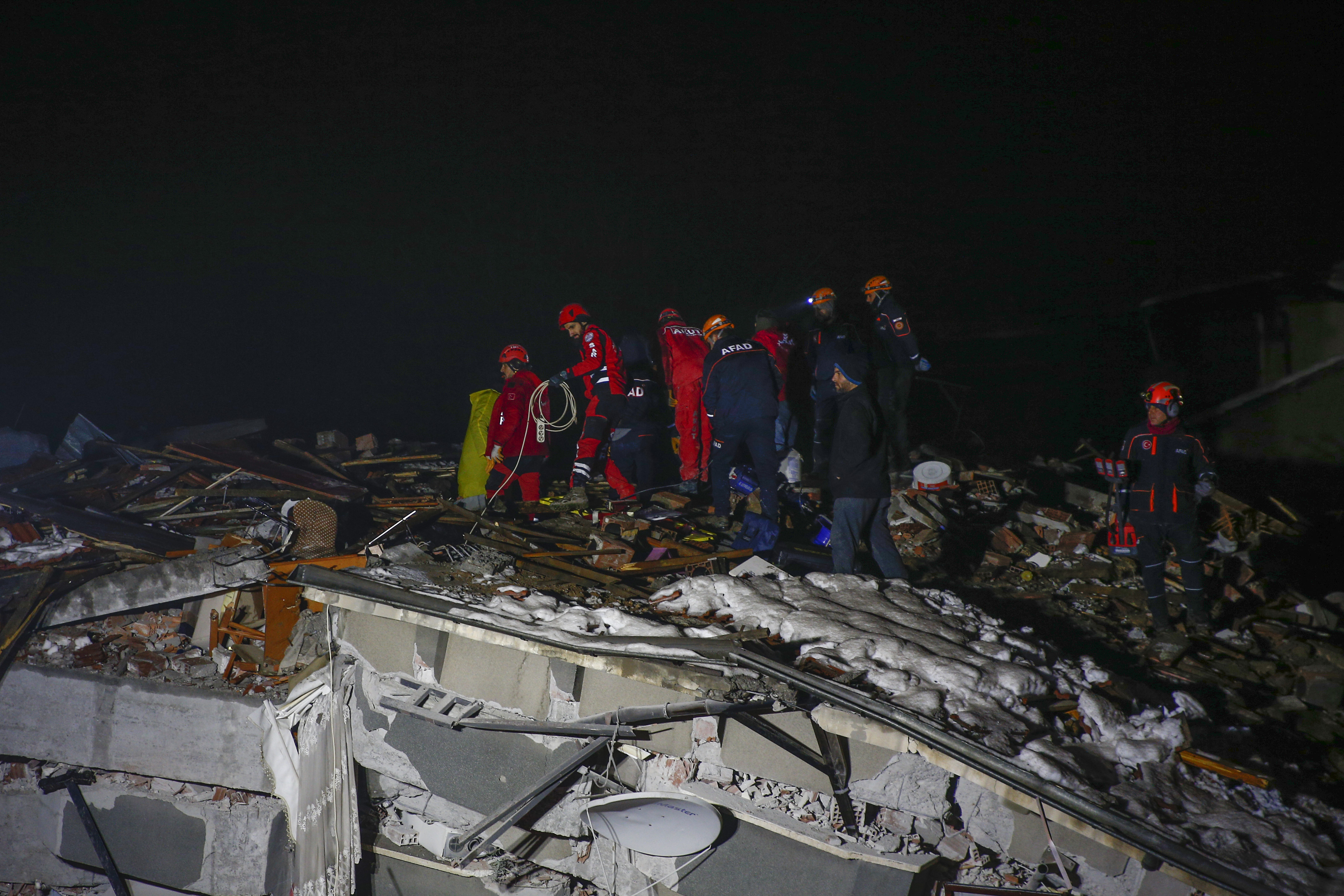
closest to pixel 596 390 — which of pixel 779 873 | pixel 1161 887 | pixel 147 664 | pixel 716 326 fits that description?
pixel 716 326

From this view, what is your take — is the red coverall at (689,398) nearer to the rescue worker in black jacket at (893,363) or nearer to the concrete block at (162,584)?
the rescue worker in black jacket at (893,363)

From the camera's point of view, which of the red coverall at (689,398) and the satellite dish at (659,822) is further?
the red coverall at (689,398)

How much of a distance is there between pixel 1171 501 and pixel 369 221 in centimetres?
1182

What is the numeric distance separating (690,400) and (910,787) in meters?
4.98

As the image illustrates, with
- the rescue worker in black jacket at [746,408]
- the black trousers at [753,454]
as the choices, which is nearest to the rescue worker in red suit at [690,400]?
the black trousers at [753,454]

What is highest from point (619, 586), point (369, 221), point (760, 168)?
point (760, 168)

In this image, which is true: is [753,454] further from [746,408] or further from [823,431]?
[823,431]

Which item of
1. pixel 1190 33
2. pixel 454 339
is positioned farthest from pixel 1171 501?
pixel 454 339

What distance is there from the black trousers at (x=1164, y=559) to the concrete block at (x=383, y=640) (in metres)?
5.49

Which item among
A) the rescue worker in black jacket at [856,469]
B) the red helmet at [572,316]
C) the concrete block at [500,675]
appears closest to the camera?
the concrete block at [500,675]

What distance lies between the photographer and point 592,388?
7277 mm

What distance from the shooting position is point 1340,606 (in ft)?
18.8

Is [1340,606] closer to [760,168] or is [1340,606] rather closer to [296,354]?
[760,168]

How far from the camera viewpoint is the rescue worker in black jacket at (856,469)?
15.9 ft
